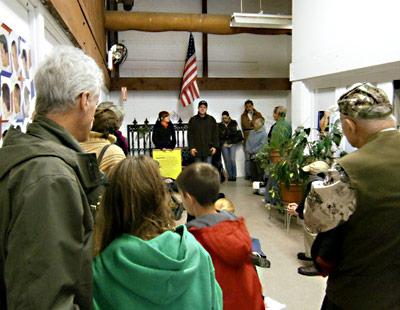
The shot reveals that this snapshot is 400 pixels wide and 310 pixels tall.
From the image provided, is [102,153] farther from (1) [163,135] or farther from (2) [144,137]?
(2) [144,137]

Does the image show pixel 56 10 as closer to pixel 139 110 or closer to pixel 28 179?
pixel 28 179

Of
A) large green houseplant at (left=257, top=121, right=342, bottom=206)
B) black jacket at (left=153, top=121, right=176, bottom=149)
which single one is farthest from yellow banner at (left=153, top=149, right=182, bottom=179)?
large green houseplant at (left=257, top=121, right=342, bottom=206)

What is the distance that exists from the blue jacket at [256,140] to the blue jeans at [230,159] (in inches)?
21.5

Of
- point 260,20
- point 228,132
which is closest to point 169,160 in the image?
point 228,132

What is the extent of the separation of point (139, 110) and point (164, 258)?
7673 mm

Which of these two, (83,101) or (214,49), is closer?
(83,101)

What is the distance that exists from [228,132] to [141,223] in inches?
287

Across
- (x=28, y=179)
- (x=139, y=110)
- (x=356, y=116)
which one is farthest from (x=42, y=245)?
(x=139, y=110)

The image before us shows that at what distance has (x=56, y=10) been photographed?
214 centimetres

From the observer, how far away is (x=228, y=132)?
27.4ft

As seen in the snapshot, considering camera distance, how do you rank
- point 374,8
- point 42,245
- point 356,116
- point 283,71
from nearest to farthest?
point 42,245, point 356,116, point 374,8, point 283,71

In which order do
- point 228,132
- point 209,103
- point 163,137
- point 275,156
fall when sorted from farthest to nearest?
point 209,103 → point 228,132 → point 163,137 → point 275,156

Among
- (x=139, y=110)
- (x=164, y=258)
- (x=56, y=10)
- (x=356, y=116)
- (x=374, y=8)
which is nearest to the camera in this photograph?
(x=164, y=258)

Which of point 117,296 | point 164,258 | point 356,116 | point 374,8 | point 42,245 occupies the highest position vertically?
point 374,8
